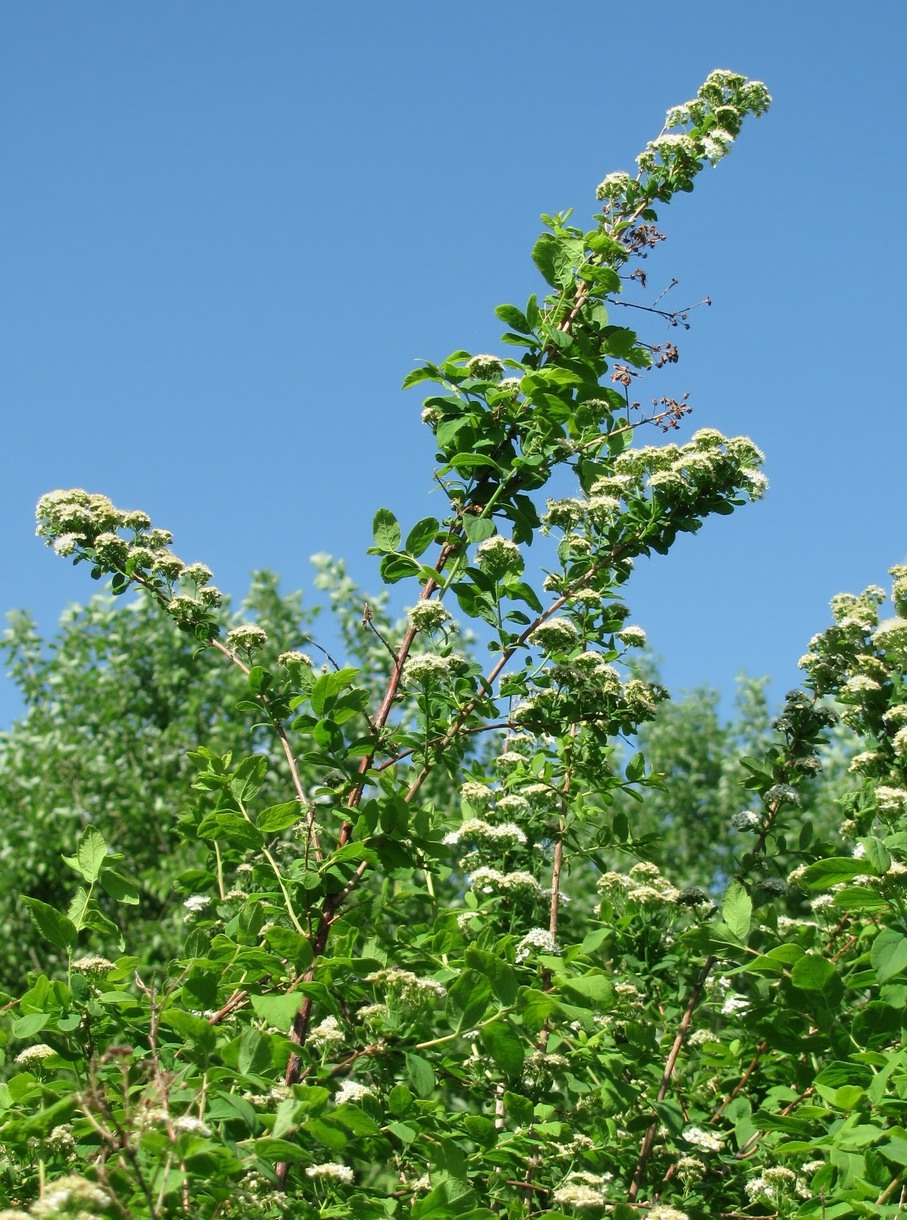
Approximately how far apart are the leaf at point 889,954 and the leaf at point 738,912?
33 cm

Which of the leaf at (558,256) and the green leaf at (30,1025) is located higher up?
the leaf at (558,256)

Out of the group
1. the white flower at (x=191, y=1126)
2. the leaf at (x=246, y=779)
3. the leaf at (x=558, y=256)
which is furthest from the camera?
the leaf at (x=558, y=256)

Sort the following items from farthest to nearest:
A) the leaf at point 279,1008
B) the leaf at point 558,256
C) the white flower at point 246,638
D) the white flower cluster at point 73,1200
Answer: the leaf at point 558,256 < the white flower at point 246,638 < the leaf at point 279,1008 < the white flower cluster at point 73,1200

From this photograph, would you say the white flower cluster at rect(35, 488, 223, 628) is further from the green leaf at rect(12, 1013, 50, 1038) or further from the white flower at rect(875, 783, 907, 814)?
the white flower at rect(875, 783, 907, 814)

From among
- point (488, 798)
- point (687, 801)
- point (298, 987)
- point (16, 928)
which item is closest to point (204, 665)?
point (16, 928)

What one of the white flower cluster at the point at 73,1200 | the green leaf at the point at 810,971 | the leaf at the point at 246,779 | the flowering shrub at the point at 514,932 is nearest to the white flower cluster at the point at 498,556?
the flowering shrub at the point at 514,932

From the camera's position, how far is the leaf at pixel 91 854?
297cm

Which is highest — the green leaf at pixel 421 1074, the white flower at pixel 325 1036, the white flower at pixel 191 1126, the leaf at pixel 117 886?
the leaf at pixel 117 886

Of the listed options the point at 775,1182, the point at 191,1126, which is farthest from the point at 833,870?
the point at 191,1126

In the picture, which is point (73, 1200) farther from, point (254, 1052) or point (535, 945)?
point (535, 945)

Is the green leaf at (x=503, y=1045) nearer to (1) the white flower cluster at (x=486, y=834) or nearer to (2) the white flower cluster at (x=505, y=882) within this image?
(2) the white flower cluster at (x=505, y=882)

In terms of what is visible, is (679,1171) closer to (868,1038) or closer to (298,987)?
(868,1038)

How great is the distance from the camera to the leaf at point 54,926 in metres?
2.65

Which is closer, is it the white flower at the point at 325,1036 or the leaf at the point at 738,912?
the white flower at the point at 325,1036
